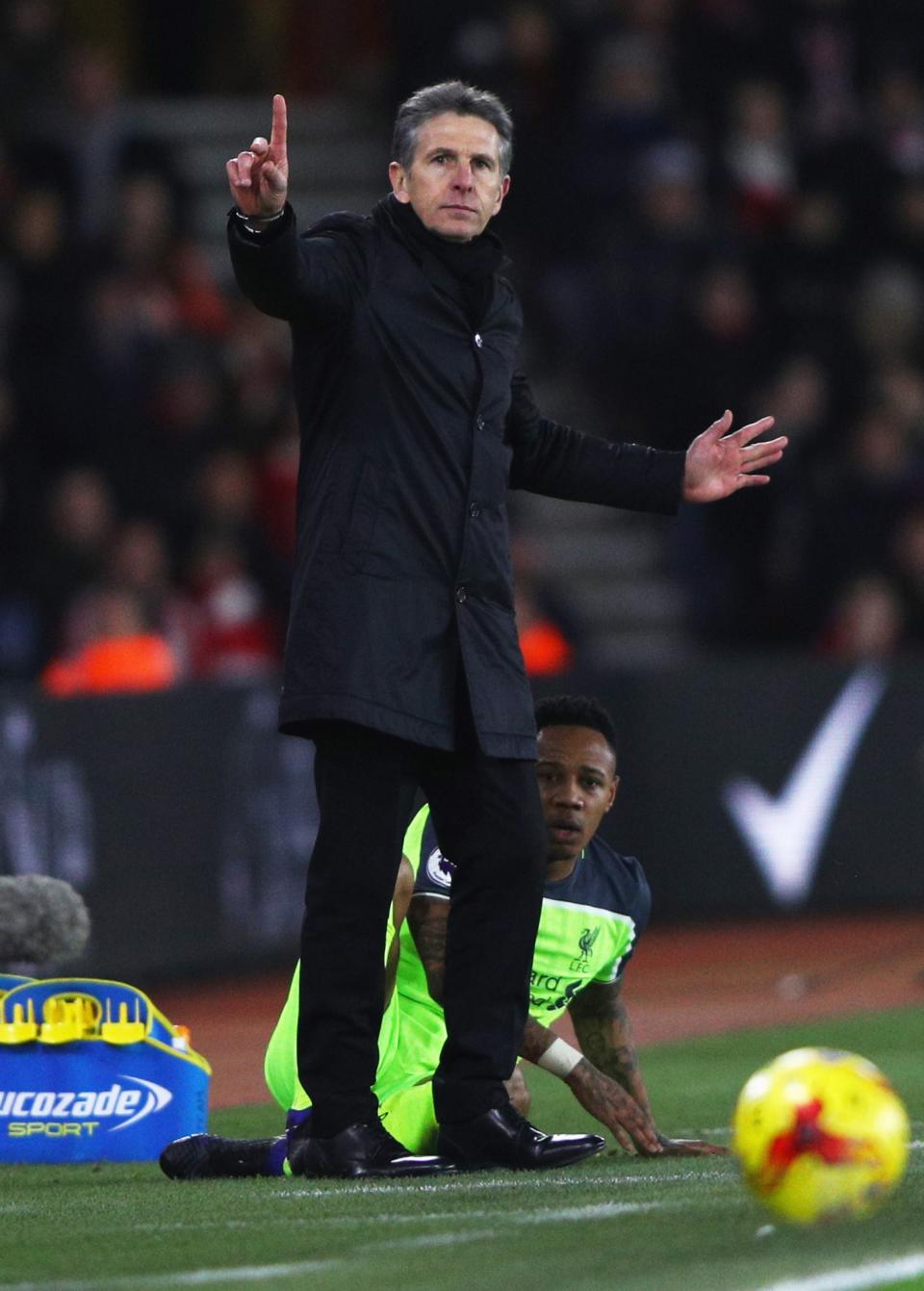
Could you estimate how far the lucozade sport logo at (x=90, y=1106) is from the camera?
21.8ft

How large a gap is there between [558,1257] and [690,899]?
9.42 m

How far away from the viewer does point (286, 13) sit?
1827 centimetres

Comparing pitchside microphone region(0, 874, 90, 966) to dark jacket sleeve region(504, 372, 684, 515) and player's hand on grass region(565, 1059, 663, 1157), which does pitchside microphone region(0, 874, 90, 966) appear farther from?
A: dark jacket sleeve region(504, 372, 684, 515)

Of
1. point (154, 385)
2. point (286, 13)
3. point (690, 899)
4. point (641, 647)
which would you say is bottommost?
point (690, 899)

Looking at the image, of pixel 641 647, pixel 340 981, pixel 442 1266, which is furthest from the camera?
pixel 641 647

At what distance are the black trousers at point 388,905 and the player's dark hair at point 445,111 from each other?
1.25 meters

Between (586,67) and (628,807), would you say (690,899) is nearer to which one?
(628,807)

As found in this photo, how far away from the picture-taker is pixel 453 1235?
15.2 ft

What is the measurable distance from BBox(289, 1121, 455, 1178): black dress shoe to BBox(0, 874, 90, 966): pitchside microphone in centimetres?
133

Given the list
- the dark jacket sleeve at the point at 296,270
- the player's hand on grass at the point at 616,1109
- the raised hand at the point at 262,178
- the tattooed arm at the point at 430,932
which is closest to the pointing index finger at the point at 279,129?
the raised hand at the point at 262,178

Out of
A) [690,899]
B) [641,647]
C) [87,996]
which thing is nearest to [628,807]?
[690,899]

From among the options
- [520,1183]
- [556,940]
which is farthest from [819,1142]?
[556,940]

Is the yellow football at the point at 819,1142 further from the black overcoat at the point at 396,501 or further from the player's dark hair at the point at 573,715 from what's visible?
the player's dark hair at the point at 573,715

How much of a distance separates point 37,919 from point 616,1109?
1.60 metres
